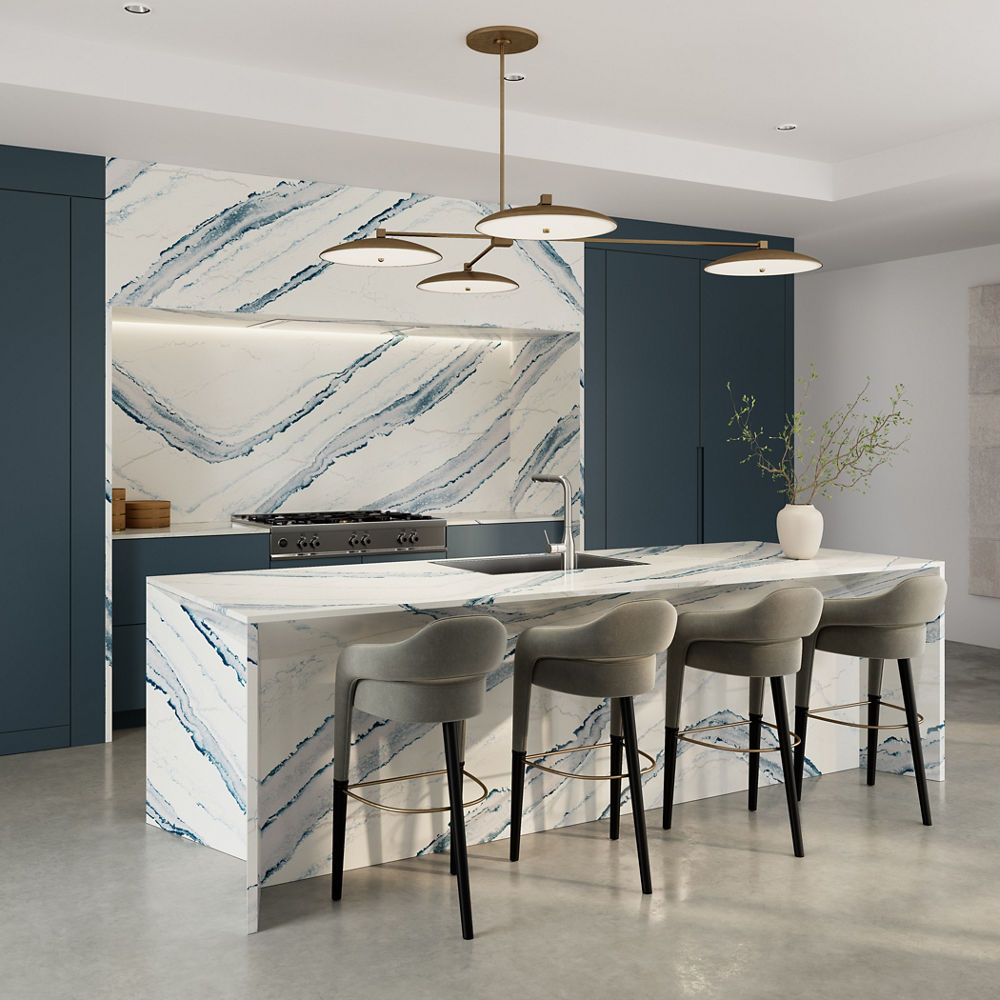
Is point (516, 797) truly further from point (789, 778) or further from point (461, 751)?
point (789, 778)

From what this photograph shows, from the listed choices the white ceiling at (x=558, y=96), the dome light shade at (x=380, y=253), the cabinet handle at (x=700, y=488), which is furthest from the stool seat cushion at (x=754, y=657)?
the cabinet handle at (x=700, y=488)

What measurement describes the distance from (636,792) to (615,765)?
0.37m

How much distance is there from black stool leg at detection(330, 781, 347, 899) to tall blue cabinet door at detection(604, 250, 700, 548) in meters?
3.42

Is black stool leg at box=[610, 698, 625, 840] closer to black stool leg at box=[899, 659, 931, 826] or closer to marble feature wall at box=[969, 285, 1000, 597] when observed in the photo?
black stool leg at box=[899, 659, 931, 826]

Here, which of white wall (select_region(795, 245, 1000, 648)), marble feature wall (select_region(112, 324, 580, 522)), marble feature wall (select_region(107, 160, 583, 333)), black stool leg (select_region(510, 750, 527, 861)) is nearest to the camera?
black stool leg (select_region(510, 750, 527, 861))

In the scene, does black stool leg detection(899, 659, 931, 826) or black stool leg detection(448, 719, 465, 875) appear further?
black stool leg detection(899, 659, 931, 826)

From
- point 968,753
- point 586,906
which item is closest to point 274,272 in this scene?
point 586,906

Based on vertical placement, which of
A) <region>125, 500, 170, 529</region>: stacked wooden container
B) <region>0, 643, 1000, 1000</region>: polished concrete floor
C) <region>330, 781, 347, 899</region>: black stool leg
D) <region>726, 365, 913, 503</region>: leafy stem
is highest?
<region>726, 365, 913, 503</region>: leafy stem

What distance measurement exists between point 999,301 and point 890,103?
2781mm

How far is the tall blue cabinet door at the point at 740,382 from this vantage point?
6859mm

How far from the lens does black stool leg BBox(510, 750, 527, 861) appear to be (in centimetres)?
356

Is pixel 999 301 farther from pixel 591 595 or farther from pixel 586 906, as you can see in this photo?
pixel 586 906

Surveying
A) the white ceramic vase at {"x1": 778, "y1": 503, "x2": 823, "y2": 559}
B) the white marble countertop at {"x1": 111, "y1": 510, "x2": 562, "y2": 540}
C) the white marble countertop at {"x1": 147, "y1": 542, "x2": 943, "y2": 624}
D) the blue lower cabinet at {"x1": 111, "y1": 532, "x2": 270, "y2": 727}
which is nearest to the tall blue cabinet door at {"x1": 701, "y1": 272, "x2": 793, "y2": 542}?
the white marble countertop at {"x1": 111, "y1": 510, "x2": 562, "y2": 540}

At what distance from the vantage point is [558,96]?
189 inches
